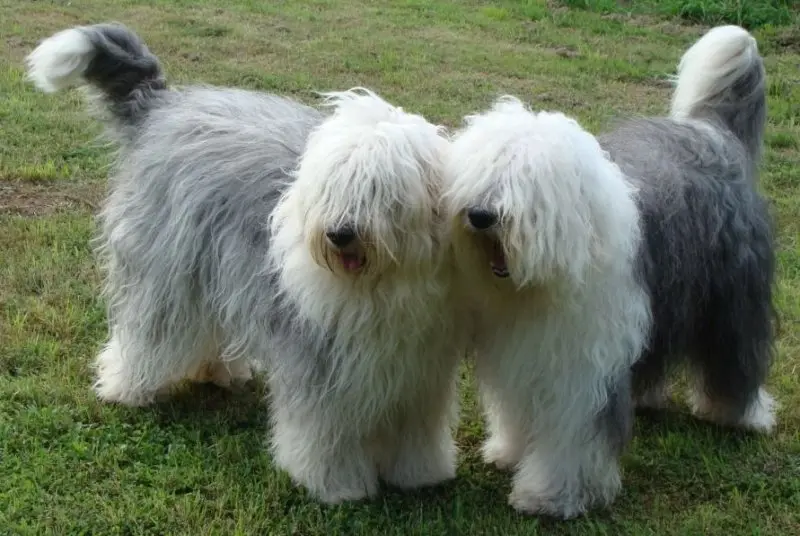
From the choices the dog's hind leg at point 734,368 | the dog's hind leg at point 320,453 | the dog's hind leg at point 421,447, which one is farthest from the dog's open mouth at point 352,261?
the dog's hind leg at point 734,368

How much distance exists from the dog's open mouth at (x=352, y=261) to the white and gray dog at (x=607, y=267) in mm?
297

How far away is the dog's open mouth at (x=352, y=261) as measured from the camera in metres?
3.01

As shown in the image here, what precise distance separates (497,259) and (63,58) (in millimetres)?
2027

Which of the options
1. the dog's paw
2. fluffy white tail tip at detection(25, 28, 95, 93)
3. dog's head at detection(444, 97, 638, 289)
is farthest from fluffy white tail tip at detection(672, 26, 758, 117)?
fluffy white tail tip at detection(25, 28, 95, 93)

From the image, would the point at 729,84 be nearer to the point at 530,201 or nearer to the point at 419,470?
the point at 530,201

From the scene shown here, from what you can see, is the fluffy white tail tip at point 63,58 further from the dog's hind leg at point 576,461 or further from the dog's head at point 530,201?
the dog's hind leg at point 576,461

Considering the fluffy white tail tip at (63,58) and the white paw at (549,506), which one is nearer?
the white paw at (549,506)

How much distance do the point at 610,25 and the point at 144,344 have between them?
25.6ft

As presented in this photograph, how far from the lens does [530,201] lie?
9.50 ft

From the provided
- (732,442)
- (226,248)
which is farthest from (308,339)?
(732,442)

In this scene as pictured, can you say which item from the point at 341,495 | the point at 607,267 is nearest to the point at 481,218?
the point at 607,267

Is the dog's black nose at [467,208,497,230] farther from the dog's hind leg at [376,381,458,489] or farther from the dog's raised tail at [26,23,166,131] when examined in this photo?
the dog's raised tail at [26,23,166,131]

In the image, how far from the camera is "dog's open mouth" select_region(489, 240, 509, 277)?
297 centimetres

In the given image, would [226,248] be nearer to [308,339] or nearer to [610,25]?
[308,339]
